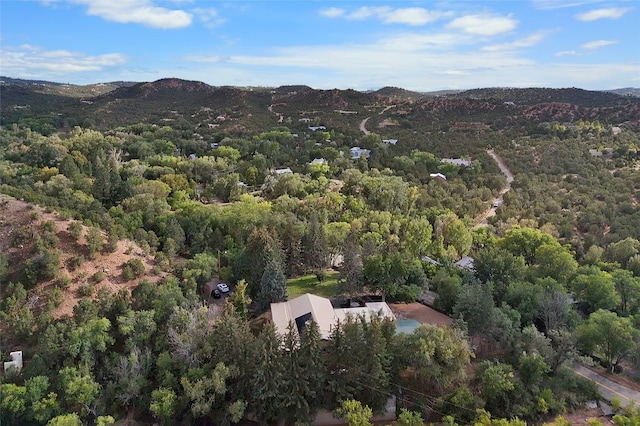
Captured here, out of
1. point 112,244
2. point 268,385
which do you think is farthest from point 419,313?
point 112,244

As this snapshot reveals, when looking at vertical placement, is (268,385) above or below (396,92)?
below

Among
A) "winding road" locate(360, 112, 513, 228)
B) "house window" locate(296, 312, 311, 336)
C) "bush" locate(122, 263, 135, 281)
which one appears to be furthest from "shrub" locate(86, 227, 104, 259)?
"winding road" locate(360, 112, 513, 228)

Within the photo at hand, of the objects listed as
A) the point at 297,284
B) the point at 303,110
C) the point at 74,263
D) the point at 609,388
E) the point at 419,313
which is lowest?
the point at 609,388

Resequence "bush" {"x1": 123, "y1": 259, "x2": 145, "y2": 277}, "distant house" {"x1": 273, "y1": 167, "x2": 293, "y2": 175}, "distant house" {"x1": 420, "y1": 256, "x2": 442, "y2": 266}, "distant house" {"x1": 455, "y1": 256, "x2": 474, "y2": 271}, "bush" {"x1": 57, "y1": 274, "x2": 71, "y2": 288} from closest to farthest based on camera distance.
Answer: "bush" {"x1": 57, "y1": 274, "x2": 71, "y2": 288}, "bush" {"x1": 123, "y1": 259, "x2": 145, "y2": 277}, "distant house" {"x1": 455, "y1": 256, "x2": 474, "y2": 271}, "distant house" {"x1": 420, "y1": 256, "x2": 442, "y2": 266}, "distant house" {"x1": 273, "y1": 167, "x2": 293, "y2": 175}

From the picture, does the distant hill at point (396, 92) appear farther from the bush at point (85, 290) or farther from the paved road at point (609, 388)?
the bush at point (85, 290)

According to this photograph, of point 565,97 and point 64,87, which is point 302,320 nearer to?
point 565,97

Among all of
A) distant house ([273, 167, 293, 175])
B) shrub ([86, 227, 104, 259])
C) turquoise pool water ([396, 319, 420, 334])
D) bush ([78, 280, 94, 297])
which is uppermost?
distant house ([273, 167, 293, 175])

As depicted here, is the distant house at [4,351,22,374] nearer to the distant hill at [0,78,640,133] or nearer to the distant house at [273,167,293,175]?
the distant house at [273,167,293,175]
